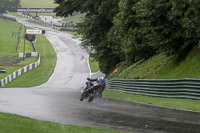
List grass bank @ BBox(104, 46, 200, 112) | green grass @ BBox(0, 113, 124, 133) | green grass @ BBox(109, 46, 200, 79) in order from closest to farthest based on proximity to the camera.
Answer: green grass @ BBox(0, 113, 124, 133), grass bank @ BBox(104, 46, 200, 112), green grass @ BBox(109, 46, 200, 79)

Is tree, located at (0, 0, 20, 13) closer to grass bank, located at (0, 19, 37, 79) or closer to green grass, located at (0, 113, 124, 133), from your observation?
grass bank, located at (0, 19, 37, 79)

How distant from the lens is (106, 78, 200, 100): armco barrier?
1708cm

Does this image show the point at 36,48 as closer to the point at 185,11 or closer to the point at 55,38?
the point at 55,38

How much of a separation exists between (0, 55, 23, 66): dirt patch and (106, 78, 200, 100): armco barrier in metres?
43.9

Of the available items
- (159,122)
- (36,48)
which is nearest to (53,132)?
(159,122)

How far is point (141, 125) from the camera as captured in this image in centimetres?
1025

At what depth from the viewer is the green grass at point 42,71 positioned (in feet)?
161

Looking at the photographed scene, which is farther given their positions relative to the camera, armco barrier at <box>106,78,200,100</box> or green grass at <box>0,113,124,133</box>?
armco barrier at <box>106,78,200,100</box>

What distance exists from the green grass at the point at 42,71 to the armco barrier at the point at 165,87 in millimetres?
24108

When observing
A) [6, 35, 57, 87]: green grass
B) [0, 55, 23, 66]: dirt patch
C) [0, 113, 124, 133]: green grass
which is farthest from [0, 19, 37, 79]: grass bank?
[0, 113, 124, 133]: green grass

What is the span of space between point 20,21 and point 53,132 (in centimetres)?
14177

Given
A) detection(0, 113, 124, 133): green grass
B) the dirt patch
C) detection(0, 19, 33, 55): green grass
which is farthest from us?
detection(0, 19, 33, 55): green grass

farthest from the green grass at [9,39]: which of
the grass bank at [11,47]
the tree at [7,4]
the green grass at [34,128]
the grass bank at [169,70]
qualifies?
the green grass at [34,128]

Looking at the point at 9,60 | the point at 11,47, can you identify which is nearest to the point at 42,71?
the point at 9,60
